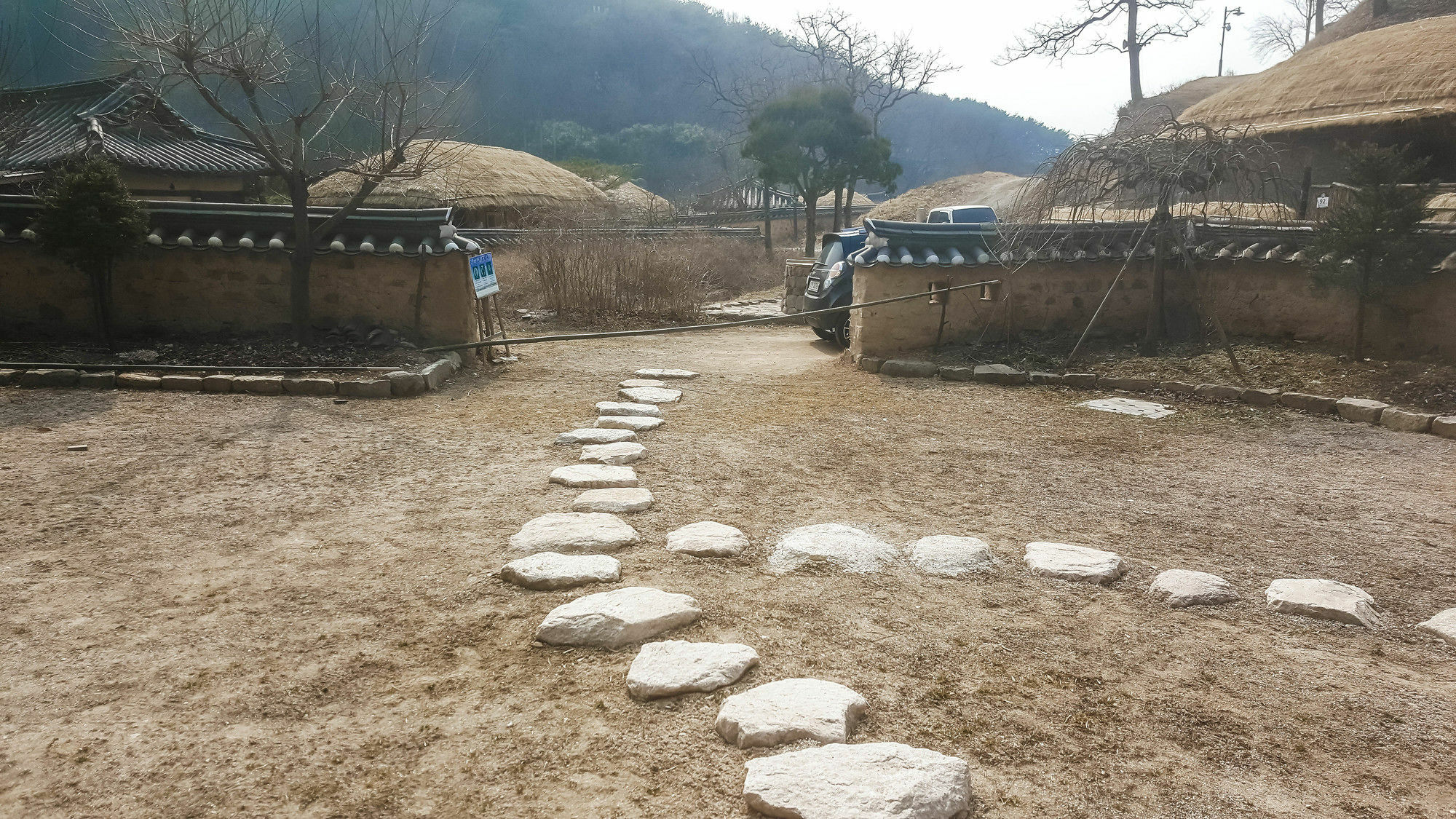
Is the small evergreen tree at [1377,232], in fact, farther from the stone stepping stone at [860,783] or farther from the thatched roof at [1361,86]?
the stone stepping stone at [860,783]

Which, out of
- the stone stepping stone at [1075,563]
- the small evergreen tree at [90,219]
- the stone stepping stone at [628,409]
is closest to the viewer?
the stone stepping stone at [1075,563]

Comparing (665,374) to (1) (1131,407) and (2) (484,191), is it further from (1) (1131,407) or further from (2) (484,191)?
(2) (484,191)

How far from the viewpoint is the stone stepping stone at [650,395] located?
22.4ft

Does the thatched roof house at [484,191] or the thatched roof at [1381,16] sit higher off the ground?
the thatched roof at [1381,16]

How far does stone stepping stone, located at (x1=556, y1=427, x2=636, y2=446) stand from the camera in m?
5.37

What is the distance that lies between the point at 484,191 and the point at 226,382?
53.0ft

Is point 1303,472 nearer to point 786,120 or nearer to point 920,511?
point 920,511

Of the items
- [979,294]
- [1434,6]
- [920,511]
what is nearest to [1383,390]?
[979,294]

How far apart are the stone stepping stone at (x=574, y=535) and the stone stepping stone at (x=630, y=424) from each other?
6.26 feet

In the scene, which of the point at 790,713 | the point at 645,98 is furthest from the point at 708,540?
the point at 645,98

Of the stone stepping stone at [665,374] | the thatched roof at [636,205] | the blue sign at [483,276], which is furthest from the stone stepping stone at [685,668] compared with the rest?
the thatched roof at [636,205]

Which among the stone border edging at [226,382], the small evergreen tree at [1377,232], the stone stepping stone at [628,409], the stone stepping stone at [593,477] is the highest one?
the small evergreen tree at [1377,232]

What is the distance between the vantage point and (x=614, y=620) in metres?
2.78

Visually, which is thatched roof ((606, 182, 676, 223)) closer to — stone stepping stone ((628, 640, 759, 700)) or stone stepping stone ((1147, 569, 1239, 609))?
stone stepping stone ((1147, 569, 1239, 609))
